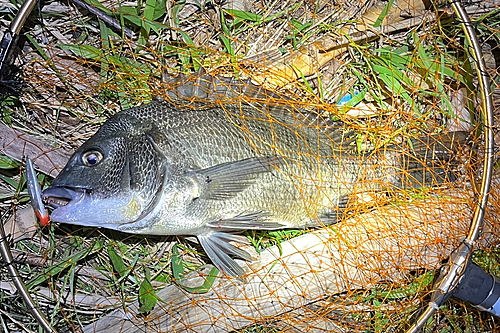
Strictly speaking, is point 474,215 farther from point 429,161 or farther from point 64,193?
point 64,193

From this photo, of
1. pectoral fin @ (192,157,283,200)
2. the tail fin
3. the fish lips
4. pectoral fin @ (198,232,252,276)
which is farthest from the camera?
the tail fin

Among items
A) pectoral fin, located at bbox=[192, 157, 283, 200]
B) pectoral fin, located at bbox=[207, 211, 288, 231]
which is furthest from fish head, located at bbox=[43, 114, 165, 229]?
pectoral fin, located at bbox=[207, 211, 288, 231]

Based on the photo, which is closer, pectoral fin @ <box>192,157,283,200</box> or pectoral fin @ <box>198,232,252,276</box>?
pectoral fin @ <box>192,157,283,200</box>

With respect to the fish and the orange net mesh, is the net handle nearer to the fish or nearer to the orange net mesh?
the orange net mesh

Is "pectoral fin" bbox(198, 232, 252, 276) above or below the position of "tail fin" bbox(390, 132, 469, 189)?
below

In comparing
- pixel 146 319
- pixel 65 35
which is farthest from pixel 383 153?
pixel 65 35

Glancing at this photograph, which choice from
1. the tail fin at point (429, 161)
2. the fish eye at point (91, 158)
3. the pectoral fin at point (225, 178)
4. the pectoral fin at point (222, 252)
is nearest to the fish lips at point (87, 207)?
the fish eye at point (91, 158)

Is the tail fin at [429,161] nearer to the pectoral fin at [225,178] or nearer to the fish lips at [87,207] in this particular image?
the pectoral fin at [225,178]
